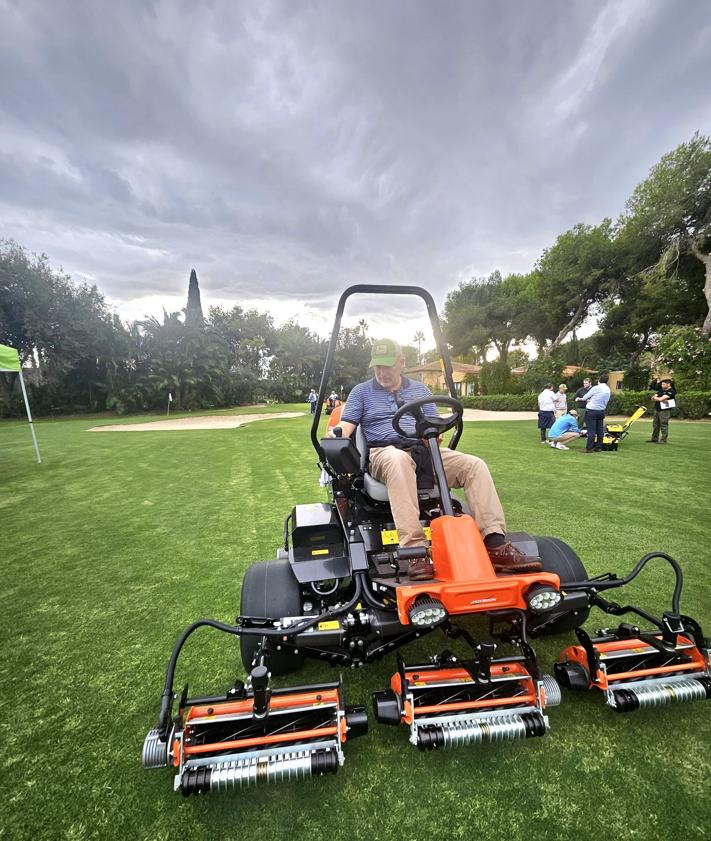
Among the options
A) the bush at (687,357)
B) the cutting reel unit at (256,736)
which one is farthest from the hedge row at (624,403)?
the cutting reel unit at (256,736)

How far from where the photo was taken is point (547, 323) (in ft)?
123

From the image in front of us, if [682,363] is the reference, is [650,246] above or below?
above

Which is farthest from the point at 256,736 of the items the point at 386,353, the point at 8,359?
the point at 8,359

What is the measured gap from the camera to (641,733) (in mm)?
1970

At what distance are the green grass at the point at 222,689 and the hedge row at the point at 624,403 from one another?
645 inches

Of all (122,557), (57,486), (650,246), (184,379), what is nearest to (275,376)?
(184,379)

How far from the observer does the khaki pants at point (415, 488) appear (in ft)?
7.69

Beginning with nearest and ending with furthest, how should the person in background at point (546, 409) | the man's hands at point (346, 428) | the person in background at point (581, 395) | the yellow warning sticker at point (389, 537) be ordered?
the yellow warning sticker at point (389, 537) < the man's hands at point (346, 428) < the person in background at point (546, 409) < the person in background at point (581, 395)

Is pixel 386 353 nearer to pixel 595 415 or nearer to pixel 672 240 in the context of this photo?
pixel 595 415

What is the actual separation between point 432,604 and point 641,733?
4.29 ft

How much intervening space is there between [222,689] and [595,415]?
10.4 m

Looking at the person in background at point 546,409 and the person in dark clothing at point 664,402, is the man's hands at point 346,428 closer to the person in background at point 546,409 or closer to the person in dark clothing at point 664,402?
the person in background at point 546,409

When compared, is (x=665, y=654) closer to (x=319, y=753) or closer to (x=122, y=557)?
(x=319, y=753)

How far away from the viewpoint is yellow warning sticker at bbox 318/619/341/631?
79.7 inches
